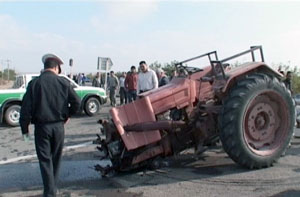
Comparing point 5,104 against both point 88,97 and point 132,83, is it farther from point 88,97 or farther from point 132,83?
point 132,83

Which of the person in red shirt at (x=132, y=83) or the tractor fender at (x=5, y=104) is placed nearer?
the tractor fender at (x=5, y=104)

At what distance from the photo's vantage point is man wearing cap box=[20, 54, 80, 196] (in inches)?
176

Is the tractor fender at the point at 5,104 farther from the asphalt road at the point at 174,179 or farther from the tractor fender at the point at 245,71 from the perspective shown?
the tractor fender at the point at 245,71

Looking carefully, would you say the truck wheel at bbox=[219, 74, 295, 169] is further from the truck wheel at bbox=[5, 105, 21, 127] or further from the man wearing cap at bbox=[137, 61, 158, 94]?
the truck wheel at bbox=[5, 105, 21, 127]

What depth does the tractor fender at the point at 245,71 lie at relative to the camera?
18.8 ft

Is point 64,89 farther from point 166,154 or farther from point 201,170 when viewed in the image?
point 201,170

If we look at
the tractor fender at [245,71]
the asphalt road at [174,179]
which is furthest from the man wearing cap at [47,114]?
the tractor fender at [245,71]

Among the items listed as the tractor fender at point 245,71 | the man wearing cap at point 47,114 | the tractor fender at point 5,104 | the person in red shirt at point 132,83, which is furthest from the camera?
the person in red shirt at point 132,83

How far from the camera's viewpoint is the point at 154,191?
4.93 m

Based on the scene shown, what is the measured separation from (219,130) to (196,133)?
1.33 ft

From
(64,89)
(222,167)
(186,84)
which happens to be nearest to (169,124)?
(186,84)

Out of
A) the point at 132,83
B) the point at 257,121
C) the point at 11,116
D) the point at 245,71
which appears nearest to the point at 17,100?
the point at 11,116

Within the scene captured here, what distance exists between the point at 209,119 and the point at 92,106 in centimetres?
967

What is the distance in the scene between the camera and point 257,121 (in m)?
5.96
